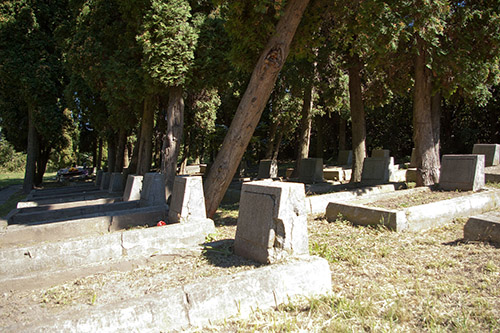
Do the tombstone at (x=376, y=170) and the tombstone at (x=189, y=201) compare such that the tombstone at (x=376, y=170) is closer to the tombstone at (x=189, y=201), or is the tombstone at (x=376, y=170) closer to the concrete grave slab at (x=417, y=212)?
the concrete grave slab at (x=417, y=212)

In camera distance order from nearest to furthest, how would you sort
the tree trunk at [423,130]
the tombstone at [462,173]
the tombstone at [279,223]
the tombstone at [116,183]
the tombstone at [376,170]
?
the tombstone at [279,223] < the tombstone at [462,173] < the tree trunk at [423,130] < the tombstone at [376,170] < the tombstone at [116,183]

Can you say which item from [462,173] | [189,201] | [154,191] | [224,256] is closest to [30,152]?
[154,191]

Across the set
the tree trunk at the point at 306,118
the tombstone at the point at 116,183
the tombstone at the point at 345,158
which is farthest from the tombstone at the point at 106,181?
the tombstone at the point at 345,158

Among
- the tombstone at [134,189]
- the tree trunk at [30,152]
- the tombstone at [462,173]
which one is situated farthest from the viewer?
the tree trunk at [30,152]

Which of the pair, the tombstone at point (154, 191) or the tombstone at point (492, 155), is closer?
the tombstone at point (154, 191)

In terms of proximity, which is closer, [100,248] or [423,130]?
[100,248]

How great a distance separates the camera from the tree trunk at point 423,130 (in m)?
8.72

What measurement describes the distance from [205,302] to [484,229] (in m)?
3.94

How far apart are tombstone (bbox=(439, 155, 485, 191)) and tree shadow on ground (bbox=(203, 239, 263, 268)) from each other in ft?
19.3

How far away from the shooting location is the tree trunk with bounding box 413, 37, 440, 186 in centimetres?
872

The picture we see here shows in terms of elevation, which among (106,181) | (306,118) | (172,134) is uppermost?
(306,118)

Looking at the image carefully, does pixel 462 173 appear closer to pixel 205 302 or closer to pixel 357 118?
pixel 357 118

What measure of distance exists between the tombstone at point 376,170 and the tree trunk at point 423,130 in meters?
1.02

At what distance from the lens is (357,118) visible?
10.6 metres
